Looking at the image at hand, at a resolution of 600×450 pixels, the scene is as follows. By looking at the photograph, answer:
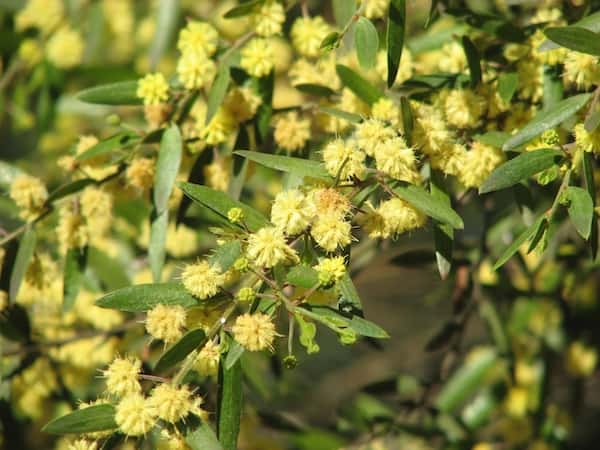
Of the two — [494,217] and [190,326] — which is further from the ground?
[190,326]

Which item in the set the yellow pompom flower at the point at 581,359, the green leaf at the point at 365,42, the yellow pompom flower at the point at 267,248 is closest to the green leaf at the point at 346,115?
the green leaf at the point at 365,42

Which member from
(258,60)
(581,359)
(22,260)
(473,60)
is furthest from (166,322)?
(581,359)

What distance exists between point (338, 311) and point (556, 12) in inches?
30.9

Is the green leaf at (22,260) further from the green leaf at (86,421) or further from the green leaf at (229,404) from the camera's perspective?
the green leaf at (229,404)

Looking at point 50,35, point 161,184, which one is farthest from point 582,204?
point 50,35

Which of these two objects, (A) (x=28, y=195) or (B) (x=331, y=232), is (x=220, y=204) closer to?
(B) (x=331, y=232)

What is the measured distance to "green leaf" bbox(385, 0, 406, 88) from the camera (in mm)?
1351

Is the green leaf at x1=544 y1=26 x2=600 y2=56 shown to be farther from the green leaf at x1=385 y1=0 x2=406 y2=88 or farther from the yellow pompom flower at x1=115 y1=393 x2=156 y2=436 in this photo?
the yellow pompom flower at x1=115 y1=393 x2=156 y2=436

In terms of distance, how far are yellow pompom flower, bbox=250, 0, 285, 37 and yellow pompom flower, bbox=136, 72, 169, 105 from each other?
21cm

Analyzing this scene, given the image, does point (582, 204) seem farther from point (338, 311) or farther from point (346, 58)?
point (346, 58)

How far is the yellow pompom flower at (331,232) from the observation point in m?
1.22

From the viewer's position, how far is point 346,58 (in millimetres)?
1843

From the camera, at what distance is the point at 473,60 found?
4.85ft

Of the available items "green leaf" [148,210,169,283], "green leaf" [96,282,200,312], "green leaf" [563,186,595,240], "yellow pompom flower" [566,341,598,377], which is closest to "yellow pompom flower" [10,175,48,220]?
"green leaf" [148,210,169,283]
